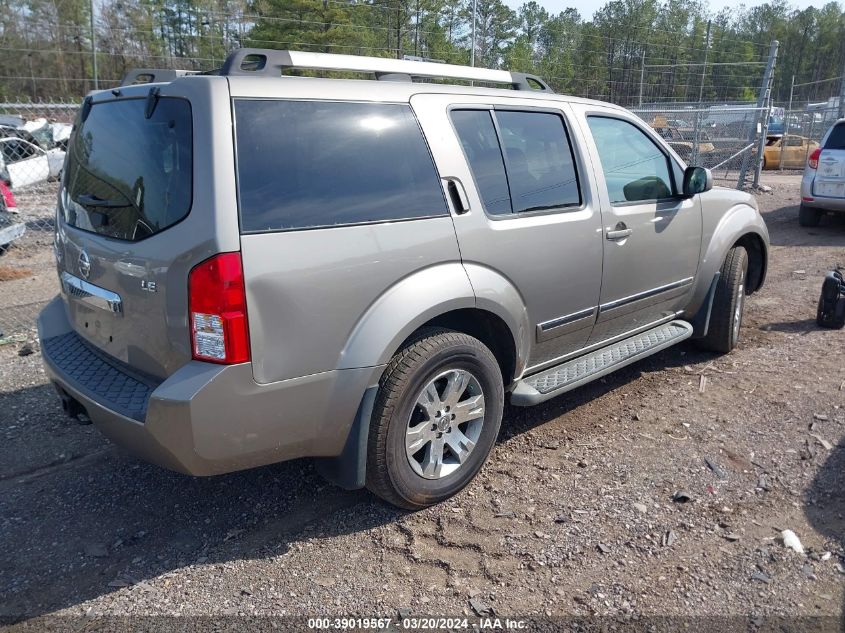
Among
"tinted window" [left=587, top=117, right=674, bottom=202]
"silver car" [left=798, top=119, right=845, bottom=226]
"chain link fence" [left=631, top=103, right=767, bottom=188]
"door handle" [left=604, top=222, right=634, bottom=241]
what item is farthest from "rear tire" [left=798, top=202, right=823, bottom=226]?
"door handle" [left=604, top=222, right=634, bottom=241]

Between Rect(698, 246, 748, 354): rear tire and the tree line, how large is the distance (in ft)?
59.3

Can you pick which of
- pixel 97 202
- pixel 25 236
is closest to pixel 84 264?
pixel 97 202

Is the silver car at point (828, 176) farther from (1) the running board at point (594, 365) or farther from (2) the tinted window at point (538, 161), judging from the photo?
(2) the tinted window at point (538, 161)

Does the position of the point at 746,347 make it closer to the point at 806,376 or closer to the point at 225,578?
the point at 806,376

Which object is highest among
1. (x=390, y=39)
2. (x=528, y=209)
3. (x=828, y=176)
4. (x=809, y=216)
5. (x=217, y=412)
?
(x=390, y=39)

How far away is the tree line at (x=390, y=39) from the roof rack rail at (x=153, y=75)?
1948cm

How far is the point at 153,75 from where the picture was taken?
3.30 m

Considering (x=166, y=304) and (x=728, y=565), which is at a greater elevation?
(x=166, y=304)

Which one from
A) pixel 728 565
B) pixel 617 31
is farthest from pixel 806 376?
pixel 617 31

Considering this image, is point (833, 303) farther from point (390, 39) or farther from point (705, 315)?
point (390, 39)

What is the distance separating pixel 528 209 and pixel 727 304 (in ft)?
7.53

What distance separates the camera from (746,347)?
5555 mm

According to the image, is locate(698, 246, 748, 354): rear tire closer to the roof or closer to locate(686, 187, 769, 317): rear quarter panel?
locate(686, 187, 769, 317): rear quarter panel

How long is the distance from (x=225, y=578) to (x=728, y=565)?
7.00 feet
